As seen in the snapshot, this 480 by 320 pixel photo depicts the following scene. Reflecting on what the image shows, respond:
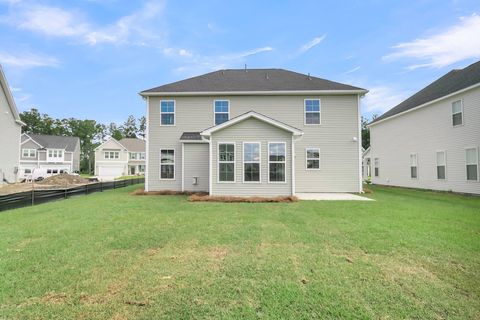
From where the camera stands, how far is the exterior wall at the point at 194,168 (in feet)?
46.1

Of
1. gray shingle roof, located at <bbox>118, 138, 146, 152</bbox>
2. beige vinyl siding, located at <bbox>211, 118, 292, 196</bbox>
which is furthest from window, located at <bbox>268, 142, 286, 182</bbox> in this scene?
gray shingle roof, located at <bbox>118, 138, 146, 152</bbox>

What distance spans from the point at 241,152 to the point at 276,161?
5.53 ft

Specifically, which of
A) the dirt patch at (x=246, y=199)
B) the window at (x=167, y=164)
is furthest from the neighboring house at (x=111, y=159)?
the dirt patch at (x=246, y=199)

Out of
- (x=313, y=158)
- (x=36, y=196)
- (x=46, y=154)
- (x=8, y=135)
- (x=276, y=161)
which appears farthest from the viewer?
(x=46, y=154)

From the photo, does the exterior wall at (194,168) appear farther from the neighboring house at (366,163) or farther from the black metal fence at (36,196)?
the neighboring house at (366,163)

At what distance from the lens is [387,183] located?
20.2 m

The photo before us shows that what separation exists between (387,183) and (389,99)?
508 inches

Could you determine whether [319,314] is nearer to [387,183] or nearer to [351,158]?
[351,158]

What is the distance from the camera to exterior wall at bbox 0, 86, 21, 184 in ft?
63.5

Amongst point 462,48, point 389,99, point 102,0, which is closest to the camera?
point 102,0

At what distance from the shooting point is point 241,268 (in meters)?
3.92

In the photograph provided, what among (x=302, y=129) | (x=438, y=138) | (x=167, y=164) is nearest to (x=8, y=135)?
(x=167, y=164)

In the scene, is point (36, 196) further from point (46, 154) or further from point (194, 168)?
point (46, 154)

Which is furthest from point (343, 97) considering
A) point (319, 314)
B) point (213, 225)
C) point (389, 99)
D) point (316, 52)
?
point (389, 99)
